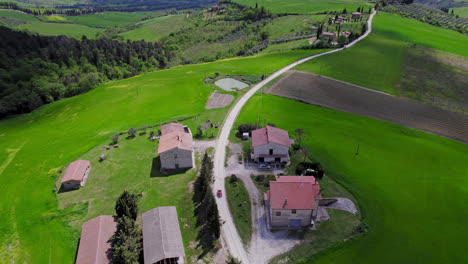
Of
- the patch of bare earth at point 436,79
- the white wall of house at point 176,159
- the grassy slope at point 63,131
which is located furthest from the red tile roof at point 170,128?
the patch of bare earth at point 436,79

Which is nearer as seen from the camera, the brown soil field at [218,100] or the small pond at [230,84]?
the brown soil field at [218,100]

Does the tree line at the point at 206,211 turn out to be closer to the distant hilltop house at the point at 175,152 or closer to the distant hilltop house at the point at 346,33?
the distant hilltop house at the point at 175,152

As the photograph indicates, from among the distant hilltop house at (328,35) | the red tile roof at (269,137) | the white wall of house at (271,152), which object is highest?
the distant hilltop house at (328,35)

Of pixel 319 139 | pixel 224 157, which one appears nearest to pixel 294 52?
pixel 319 139

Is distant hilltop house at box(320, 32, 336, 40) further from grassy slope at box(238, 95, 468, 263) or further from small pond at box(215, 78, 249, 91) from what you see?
grassy slope at box(238, 95, 468, 263)

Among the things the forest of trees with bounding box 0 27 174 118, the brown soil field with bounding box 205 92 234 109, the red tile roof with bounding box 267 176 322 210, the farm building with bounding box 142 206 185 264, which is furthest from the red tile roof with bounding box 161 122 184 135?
the forest of trees with bounding box 0 27 174 118

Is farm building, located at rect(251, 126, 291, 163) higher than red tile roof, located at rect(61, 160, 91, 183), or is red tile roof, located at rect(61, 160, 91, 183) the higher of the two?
farm building, located at rect(251, 126, 291, 163)
